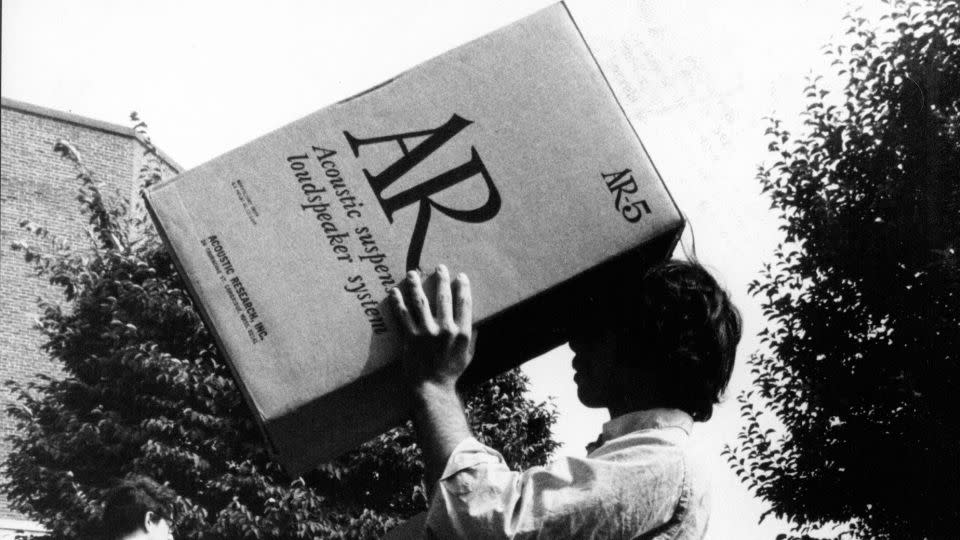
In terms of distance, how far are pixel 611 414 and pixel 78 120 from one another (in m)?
22.4

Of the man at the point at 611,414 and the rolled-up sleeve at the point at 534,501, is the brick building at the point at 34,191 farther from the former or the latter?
the rolled-up sleeve at the point at 534,501

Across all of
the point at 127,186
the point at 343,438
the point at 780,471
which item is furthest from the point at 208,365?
the point at 127,186

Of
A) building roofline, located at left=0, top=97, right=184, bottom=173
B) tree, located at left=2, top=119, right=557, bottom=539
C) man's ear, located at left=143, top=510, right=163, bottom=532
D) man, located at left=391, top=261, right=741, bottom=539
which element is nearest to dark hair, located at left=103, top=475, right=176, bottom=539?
man's ear, located at left=143, top=510, right=163, bottom=532

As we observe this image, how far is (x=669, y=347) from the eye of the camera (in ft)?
5.32

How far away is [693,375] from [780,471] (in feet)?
35.2

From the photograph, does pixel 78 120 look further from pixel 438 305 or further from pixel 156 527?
pixel 438 305

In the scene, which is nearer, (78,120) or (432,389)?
(432,389)

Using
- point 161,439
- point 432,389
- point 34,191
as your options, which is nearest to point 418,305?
point 432,389

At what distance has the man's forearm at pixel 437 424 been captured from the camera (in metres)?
1.43

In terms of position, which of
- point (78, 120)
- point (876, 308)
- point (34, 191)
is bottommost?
point (876, 308)

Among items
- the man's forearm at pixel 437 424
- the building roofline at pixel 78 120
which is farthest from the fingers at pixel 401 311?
the building roofline at pixel 78 120

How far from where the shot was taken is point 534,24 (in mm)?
1824

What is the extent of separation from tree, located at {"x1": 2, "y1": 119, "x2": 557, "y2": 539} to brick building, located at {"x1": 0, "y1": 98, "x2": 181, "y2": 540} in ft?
25.9

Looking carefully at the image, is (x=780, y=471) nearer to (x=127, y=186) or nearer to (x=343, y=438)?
(x=343, y=438)
